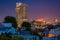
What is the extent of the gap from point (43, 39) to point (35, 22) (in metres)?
A: 4.03

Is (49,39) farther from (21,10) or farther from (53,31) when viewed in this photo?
(21,10)

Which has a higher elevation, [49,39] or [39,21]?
[39,21]

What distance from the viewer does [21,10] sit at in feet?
35.7

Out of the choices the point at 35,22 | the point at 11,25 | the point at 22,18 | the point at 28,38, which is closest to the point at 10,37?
the point at 28,38

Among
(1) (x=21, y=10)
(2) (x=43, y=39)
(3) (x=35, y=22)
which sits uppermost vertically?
(1) (x=21, y=10)

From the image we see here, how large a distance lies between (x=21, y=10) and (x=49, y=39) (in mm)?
5578

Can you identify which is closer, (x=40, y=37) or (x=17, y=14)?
(x=40, y=37)

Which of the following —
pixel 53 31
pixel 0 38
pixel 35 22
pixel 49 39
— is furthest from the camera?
pixel 35 22

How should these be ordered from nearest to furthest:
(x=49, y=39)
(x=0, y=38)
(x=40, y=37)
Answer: (x=0, y=38)
(x=49, y=39)
(x=40, y=37)

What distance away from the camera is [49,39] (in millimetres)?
5508

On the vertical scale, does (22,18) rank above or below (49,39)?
above

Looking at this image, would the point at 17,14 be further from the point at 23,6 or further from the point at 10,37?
the point at 10,37

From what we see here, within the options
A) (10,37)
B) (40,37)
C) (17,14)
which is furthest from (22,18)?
(10,37)

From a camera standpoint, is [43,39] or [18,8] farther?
[18,8]
